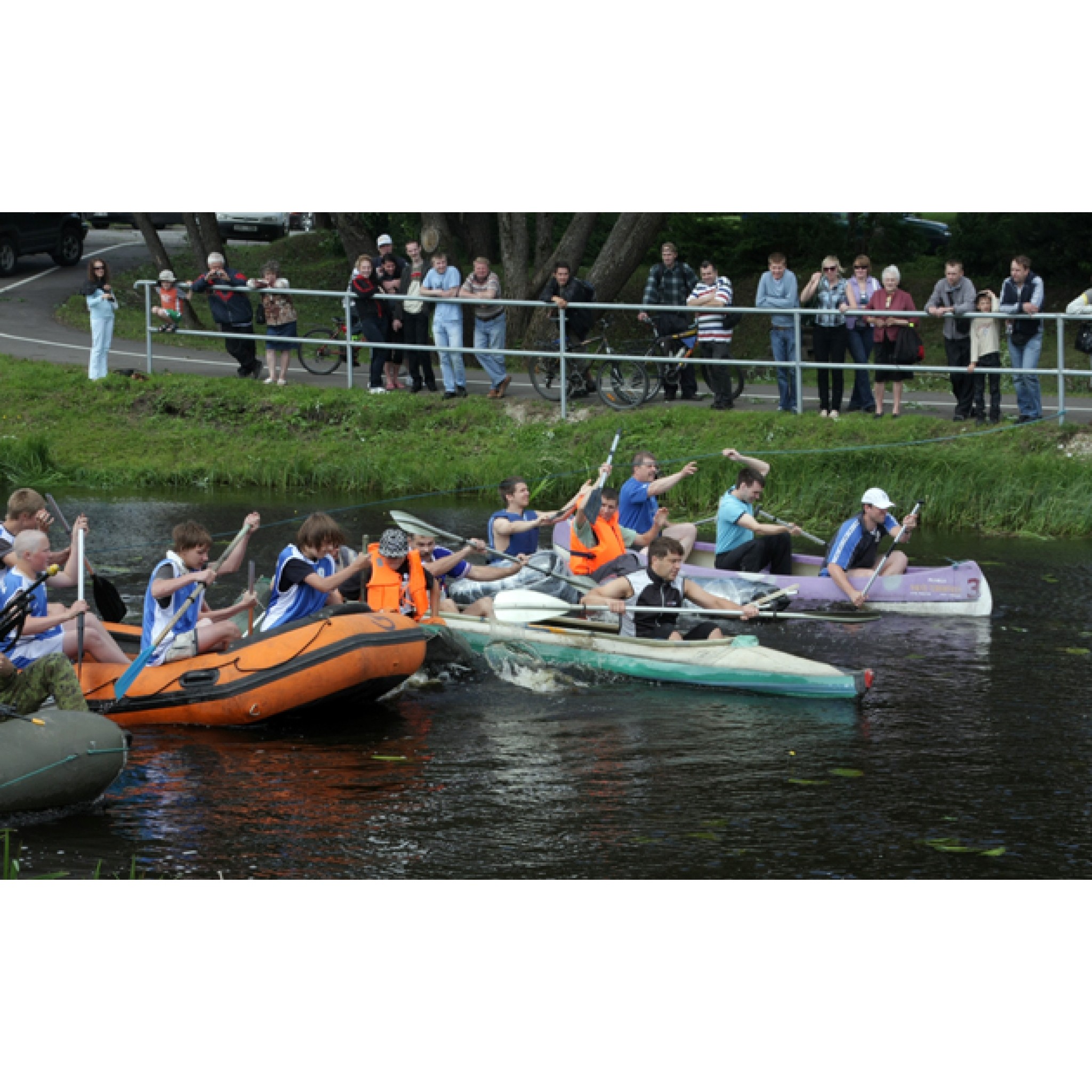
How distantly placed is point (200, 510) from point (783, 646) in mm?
8280

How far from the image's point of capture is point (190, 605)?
10.7m

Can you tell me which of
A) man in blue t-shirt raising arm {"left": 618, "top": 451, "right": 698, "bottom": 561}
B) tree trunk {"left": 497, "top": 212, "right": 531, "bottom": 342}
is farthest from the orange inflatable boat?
tree trunk {"left": 497, "top": 212, "right": 531, "bottom": 342}

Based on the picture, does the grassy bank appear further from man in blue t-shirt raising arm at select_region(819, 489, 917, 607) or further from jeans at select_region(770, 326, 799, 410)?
man in blue t-shirt raising arm at select_region(819, 489, 917, 607)

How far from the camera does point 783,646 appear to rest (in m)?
12.7

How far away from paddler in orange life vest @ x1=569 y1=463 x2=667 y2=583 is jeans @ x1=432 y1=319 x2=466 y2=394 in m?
7.16

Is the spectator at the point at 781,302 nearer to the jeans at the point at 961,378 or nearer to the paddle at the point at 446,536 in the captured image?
the jeans at the point at 961,378

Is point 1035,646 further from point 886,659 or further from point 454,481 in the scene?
point 454,481

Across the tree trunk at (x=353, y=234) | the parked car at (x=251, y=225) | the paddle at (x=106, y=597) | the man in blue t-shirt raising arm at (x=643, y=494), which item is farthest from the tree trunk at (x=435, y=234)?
the paddle at (x=106, y=597)

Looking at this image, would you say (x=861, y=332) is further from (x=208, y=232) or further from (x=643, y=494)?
(x=208, y=232)

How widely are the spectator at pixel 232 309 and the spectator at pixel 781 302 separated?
7097 millimetres

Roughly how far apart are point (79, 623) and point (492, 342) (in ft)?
33.8

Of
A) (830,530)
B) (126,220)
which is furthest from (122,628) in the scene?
(126,220)

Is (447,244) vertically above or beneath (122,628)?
above

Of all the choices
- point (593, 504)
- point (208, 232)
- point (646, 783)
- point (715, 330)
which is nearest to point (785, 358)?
point (715, 330)
